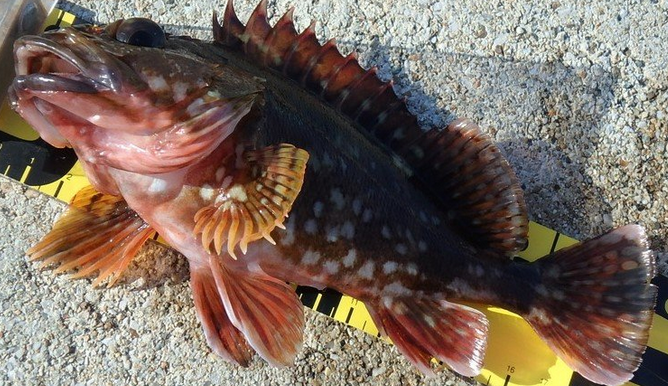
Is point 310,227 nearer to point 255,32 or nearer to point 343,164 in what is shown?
point 343,164

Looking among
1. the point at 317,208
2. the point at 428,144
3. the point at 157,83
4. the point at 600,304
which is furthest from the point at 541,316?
the point at 157,83

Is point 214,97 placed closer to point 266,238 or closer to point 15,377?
point 266,238

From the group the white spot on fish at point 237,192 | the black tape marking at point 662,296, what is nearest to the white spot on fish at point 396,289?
the white spot on fish at point 237,192

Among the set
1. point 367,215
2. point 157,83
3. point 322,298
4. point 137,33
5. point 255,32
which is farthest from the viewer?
point 322,298

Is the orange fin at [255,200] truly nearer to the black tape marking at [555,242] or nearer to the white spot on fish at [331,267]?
the white spot on fish at [331,267]

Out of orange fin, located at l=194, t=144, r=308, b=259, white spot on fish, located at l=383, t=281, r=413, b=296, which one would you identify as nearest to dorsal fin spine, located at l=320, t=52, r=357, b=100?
orange fin, located at l=194, t=144, r=308, b=259

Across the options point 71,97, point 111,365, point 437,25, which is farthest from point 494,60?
point 111,365

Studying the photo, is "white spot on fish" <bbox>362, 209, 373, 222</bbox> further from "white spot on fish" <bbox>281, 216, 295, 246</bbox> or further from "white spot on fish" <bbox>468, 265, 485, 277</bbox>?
"white spot on fish" <bbox>468, 265, 485, 277</bbox>
